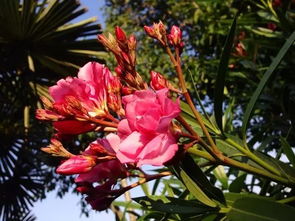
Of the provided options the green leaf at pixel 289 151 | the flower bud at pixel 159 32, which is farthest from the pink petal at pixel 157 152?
the green leaf at pixel 289 151

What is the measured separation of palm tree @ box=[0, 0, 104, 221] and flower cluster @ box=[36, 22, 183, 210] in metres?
3.07

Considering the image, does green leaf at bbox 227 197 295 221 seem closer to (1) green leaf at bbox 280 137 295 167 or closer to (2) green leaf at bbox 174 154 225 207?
(2) green leaf at bbox 174 154 225 207

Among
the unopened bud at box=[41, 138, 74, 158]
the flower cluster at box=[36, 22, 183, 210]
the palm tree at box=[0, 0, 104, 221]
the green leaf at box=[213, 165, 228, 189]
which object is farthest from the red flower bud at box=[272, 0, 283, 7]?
the palm tree at box=[0, 0, 104, 221]

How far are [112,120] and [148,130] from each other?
82 mm

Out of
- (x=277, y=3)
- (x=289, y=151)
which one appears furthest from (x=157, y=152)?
(x=277, y=3)

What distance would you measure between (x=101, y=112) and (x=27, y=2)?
11.0 ft

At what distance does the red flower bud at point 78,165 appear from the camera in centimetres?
60

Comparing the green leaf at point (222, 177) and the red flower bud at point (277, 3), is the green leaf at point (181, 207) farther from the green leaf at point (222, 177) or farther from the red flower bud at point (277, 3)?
the red flower bud at point (277, 3)

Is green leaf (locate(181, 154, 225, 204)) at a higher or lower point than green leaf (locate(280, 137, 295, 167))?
higher

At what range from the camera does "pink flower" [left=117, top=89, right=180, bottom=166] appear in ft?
1.74

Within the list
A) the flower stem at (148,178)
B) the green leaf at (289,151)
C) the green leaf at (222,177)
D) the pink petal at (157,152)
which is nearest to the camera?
the pink petal at (157,152)

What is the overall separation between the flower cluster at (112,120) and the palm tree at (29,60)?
307 cm

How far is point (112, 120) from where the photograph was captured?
2.01 feet

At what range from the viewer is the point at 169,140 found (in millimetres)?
541
